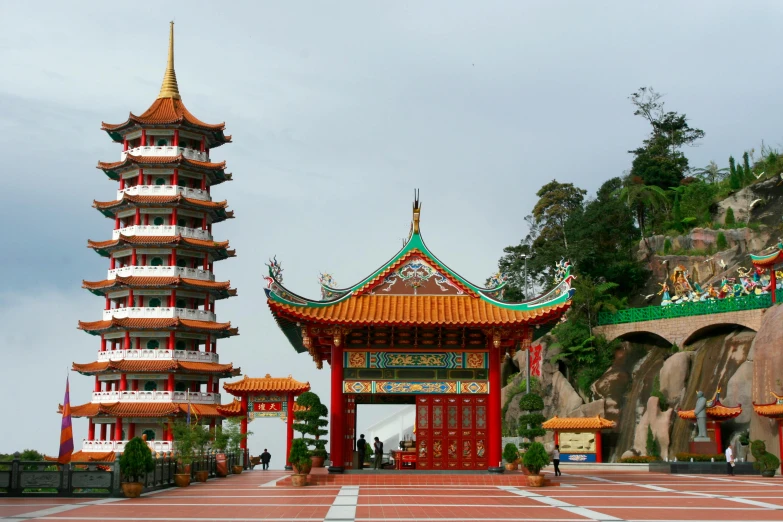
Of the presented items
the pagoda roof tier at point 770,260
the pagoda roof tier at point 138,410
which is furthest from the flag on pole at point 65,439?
the pagoda roof tier at point 770,260

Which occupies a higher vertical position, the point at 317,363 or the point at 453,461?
the point at 317,363

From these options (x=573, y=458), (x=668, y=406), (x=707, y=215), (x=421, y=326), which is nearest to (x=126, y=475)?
(x=421, y=326)

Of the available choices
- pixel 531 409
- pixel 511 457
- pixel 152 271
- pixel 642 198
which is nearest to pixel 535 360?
pixel 642 198

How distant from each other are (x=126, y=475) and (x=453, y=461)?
8911 millimetres

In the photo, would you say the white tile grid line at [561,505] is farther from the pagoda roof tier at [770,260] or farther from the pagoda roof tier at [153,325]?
the pagoda roof tier at [153,325]

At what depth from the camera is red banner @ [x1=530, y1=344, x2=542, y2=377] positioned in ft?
177

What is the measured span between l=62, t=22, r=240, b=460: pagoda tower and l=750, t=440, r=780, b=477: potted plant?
2686cm

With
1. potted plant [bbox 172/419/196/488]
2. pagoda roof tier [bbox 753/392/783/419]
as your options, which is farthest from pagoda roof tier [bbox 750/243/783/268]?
potted plant [bbox 172/419/196/488]

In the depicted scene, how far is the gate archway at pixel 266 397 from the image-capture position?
40.7m

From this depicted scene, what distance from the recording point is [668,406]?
46.2m

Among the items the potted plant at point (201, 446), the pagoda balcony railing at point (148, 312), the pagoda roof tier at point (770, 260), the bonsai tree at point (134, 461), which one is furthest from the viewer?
the pagoda balcony railing at point (148, 312)

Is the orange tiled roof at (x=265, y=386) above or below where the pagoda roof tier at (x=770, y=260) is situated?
below

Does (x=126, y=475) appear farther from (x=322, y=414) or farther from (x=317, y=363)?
(x=322, y=414)

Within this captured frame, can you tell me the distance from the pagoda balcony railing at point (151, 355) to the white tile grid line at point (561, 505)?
29330mm
